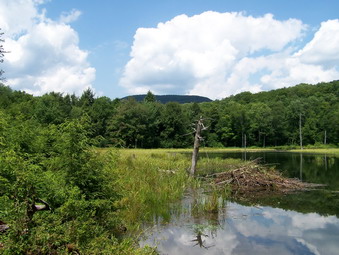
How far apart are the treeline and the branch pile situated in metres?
49.2

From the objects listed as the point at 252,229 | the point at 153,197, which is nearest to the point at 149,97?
the point at 153,197

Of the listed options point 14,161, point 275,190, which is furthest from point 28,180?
point 275,190

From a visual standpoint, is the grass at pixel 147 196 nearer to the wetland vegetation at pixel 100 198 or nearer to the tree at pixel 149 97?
the wetland vegetation at pixel 100 198

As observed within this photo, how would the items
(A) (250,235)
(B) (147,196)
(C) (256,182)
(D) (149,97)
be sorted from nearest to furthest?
(A) (250,235) → (B) (147,196) → (C) (256,182) → (D) (149,97)

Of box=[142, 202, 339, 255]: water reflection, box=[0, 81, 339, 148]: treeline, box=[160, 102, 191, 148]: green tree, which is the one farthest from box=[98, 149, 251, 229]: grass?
box=[160, 102, 191, 148]: green tree

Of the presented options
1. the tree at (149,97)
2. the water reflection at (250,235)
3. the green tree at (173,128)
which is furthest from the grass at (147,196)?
the tree at (149,97)

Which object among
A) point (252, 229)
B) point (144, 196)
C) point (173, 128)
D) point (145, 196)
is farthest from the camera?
point (173, 128)

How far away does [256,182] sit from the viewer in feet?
57.0

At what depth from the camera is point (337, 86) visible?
4387 inches

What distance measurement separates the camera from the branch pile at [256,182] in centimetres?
1705

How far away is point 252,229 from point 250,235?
62 centimetres

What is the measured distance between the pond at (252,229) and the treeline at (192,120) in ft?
178

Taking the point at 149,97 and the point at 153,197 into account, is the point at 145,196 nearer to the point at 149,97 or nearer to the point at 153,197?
the point at 153,197

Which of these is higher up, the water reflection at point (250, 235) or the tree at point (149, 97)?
the tree at point (149, 97)
